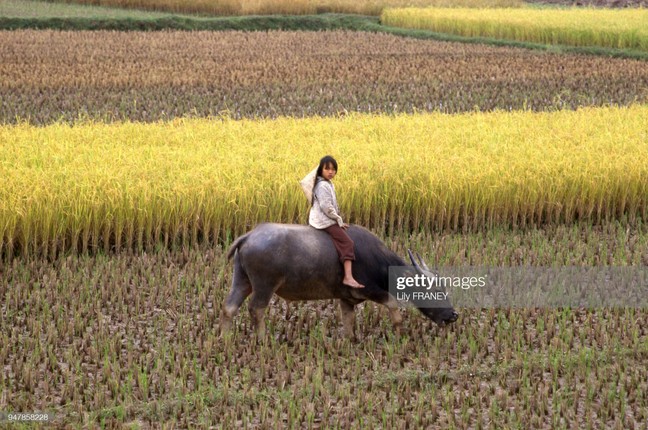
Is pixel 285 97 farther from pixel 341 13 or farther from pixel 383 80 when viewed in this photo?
pixel 341 13

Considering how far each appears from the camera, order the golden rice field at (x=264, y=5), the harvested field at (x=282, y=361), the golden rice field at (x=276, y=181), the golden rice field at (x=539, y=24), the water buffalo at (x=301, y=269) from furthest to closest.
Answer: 1. the golden rice field at (x=264, y=5)
2. the golden rice field at (x=539, y=24)
3. the golden rice field at (x=276, y=181)
4. the water buffalo at (x=301, y=269)
5. the harvested field at (x=282, y=361)

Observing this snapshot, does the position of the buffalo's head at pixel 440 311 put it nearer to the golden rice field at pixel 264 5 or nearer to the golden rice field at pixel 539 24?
the golden rice field at pixel 539 24

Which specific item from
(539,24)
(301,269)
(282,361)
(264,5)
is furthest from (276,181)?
(264,5)

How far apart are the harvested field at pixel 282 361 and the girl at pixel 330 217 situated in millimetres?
415

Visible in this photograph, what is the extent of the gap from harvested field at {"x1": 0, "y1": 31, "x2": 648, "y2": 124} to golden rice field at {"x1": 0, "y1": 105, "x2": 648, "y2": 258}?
2.27 m

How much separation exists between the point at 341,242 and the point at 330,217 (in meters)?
0.13

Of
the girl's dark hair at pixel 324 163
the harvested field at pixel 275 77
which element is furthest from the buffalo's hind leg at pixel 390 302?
the harvested field at pixel 275 77

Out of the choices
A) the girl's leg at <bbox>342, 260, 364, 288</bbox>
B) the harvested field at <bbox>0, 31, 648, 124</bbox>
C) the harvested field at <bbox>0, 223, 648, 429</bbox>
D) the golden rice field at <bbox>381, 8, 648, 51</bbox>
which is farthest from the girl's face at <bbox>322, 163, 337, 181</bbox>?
the golden rice field at <bbox>381, 8, 648, 51</bbox>

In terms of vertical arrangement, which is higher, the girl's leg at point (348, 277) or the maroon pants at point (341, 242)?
the maroon pants at point (341, 242)

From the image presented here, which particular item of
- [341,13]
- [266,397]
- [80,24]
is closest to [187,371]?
[266,397]

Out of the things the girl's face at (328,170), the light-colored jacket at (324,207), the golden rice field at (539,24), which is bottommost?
the golden rice field at (539,24)

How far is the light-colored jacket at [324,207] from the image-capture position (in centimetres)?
512

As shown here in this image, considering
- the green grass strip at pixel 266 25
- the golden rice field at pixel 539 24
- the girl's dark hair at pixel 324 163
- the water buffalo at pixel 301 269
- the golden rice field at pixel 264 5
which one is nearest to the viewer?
the water buffalo at pixel 301 269

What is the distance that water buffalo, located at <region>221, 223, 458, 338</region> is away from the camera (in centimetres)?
503
